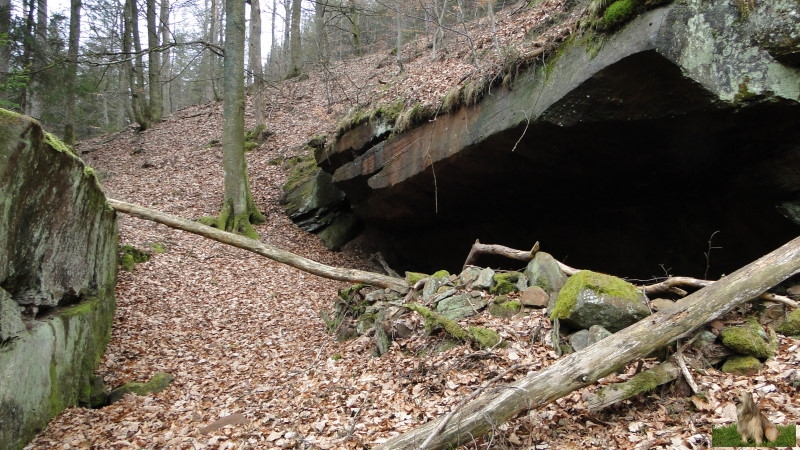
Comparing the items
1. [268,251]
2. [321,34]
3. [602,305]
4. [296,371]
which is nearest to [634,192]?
[602,305]

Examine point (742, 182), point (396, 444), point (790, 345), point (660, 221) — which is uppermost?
point (742, 182)

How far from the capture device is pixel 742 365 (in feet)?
13.8

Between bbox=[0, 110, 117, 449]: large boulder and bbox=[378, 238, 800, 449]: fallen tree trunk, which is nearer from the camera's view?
bbox=[378, 238, 800, 449]: fallen tree trunk

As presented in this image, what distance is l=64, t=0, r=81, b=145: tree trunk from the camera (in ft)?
53.6

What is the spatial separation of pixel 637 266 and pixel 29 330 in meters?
9.54

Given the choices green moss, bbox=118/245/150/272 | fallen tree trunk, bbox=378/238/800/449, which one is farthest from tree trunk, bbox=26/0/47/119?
fallen tree trunk, bbox=378/238/800/449

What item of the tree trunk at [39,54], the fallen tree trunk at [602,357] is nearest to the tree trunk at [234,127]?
the tree trunk at [39,54]

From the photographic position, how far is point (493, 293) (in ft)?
22.2

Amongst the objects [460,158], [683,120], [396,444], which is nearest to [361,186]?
[460,158]

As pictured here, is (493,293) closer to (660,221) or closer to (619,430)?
(619,430)

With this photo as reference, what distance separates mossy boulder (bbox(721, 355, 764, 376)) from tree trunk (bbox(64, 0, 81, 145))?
62.4 ft

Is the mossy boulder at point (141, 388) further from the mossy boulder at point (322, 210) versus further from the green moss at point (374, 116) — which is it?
the mossy boulder at point (322, 210)

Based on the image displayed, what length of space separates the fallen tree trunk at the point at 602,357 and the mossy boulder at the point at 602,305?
523mm

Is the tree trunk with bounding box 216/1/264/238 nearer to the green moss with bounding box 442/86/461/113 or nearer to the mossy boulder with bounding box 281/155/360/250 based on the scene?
the mossy boulder with bounding box 281/155/360/250
